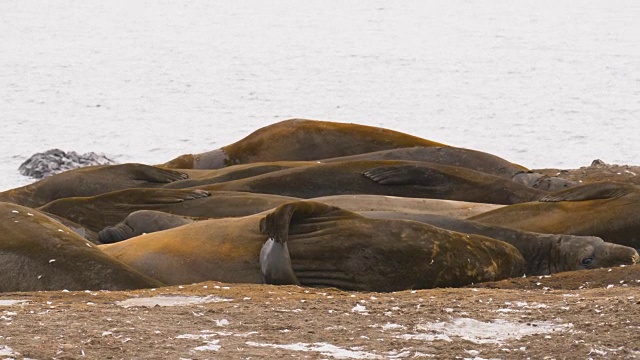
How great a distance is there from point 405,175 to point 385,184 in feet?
0.67

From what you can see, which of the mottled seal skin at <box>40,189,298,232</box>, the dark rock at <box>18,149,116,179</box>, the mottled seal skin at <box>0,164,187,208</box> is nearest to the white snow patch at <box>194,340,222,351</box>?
the mottled seal skin at <box>40,189,298,232</box>

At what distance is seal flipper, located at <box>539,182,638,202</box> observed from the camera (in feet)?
27.6

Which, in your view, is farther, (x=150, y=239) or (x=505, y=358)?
(x=150, y=239)

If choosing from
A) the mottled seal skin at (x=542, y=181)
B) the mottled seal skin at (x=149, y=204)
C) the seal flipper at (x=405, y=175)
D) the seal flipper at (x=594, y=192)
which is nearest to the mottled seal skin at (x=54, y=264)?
the mottled seal skin at (x=149, y=204)

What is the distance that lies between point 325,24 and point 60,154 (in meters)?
12.4

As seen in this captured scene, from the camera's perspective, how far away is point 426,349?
428 centimetres

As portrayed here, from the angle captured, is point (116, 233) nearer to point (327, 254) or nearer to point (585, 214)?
point (327, 254)

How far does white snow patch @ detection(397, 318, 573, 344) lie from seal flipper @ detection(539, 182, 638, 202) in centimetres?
397

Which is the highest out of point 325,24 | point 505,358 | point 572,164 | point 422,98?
point 325,24

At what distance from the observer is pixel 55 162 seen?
1316 cm

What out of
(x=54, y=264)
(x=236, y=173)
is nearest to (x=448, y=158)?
(x=236, y=173)

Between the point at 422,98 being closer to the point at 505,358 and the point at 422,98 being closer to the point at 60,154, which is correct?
the point at 60,154

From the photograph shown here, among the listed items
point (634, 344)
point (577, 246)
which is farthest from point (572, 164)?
point (634, 344)

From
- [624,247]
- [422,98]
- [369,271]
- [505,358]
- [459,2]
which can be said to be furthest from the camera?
[459,2]
